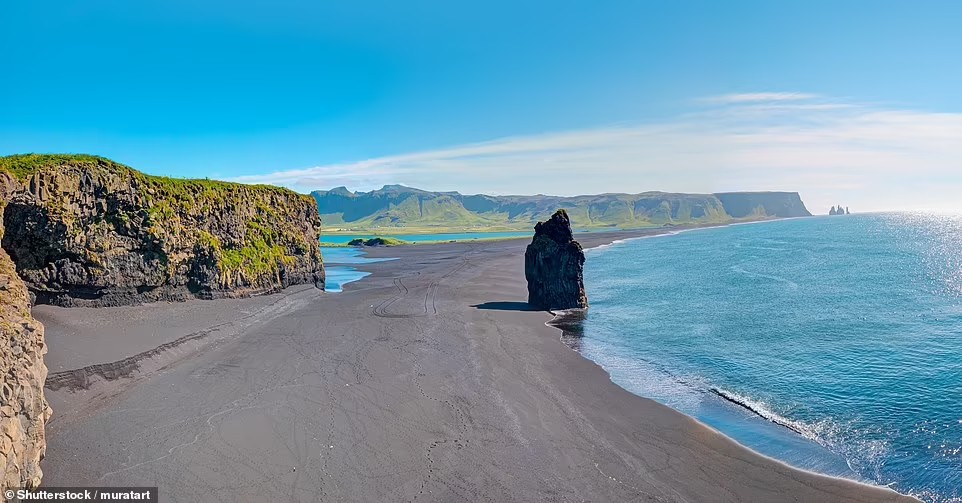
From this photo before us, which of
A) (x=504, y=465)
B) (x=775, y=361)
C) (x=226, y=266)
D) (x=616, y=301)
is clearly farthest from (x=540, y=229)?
(x=504, y=465)

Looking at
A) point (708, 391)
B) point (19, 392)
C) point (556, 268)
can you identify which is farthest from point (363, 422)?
point (556, 268)

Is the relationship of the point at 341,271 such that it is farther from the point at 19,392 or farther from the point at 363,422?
the point at 19,392

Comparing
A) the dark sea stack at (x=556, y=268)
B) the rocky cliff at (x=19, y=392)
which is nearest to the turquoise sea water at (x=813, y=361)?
the dark sea stack at (x=556, y=268)

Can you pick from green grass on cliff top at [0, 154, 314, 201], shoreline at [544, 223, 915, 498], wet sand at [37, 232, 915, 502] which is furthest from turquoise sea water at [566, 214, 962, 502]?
green grass on cliff top at [0, 154, 314, 201]

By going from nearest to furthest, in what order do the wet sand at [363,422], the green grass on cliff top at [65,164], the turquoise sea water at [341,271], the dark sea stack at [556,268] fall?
the wet sand at [363,422]
the green grass on cliff top at [65,164]
the dark sea stack at [556,268]
the turquoise sea water at [341,271]

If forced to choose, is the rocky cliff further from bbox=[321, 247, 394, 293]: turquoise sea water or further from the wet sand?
bbox=[321, 247, 394, 293]: turquoise sea water

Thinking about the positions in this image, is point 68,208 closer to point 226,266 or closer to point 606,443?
point 226,266

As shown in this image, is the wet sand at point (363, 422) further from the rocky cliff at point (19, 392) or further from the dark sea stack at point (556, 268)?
the dark sea stack at point (556, 268)
